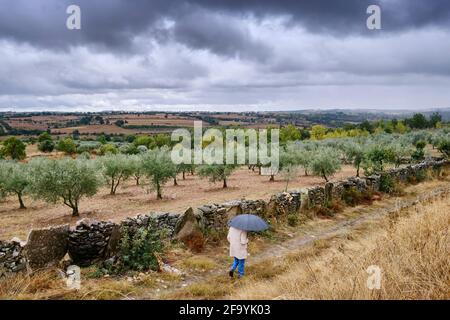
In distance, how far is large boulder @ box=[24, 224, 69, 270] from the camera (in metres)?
8.34

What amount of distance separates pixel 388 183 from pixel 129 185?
34259 millimetres

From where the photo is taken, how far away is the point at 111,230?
31.5ft

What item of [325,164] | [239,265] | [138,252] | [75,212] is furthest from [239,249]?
[325,164]

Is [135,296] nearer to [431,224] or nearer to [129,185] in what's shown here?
[431,224]

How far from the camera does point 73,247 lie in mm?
9148

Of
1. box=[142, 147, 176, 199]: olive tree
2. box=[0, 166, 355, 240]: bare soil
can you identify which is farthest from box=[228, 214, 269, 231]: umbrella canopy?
box=[142, 147, 176, 199]: olive tree

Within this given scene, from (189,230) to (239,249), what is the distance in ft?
9.86

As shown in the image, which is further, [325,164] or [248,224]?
[325,164]

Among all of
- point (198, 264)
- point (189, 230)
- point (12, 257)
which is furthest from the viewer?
point (189, 230)

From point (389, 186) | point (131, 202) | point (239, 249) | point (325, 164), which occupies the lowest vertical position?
point (131, 202)

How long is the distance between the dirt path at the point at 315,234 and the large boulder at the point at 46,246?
2.51 m

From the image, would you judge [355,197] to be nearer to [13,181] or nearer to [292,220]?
[292,220]

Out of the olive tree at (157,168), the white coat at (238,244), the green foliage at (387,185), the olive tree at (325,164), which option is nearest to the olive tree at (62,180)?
the olive tree at (157,168)

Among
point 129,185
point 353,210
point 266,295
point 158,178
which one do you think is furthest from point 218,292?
point 129,185
